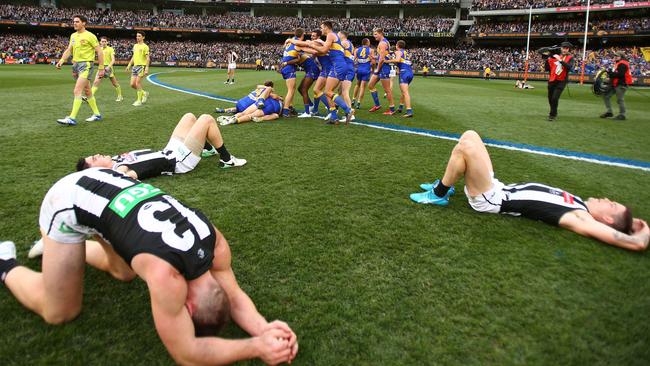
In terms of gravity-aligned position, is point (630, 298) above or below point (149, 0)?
below

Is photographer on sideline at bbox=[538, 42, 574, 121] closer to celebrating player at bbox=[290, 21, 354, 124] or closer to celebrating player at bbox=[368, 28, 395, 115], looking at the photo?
celebrating player at bbox=[368, 28, 395, 115]

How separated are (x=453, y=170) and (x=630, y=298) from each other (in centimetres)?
172

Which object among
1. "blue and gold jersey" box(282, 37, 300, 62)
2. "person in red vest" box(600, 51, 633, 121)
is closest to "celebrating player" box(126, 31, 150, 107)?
"blue and gold jersey" box(282, 37, 300, 62)

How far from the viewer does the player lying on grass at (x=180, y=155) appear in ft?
15.2

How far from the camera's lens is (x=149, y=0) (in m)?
54.7

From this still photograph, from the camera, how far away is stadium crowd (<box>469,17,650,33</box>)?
38.3 m

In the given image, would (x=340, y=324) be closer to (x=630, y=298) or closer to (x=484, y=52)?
(x=630, y=298)

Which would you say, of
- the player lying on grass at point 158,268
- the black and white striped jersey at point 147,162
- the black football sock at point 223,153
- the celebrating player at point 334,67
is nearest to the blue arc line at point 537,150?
the celebrating player at point 334,67

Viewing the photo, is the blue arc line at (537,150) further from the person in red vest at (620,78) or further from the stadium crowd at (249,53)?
the stadium crowd at (249,53)

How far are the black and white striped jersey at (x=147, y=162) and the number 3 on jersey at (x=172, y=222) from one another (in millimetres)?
2587

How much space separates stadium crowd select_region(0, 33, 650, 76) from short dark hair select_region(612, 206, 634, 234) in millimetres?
37782

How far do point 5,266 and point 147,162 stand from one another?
2.25 metres

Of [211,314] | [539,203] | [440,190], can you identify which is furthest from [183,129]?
[539,203]

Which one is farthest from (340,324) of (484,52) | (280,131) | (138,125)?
(484,52)
